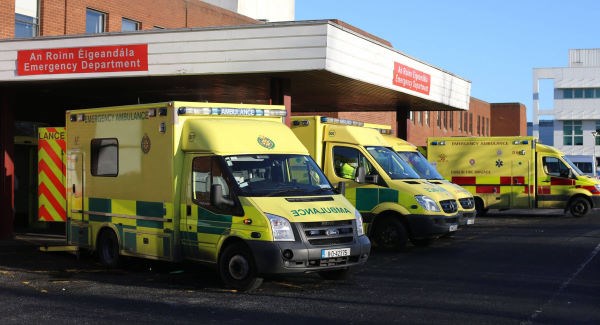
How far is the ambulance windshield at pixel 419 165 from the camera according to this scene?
54.3 ft

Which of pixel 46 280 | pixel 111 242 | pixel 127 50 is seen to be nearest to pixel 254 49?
pixel 127 50

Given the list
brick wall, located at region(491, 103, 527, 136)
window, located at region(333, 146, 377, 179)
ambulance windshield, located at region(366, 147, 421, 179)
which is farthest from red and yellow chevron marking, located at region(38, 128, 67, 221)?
brick wall, located at region(491, 103, 527, 136)

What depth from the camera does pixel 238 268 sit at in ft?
33.1

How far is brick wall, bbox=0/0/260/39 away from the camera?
20.4 metres

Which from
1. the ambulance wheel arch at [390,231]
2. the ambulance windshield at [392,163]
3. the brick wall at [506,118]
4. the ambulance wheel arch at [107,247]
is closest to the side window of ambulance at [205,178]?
the ambulance wheel arch at [107,247]

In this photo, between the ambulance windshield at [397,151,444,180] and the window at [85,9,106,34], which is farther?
the window at [85,9,106,34]

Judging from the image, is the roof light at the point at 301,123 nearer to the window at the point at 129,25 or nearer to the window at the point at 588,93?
the window at the point at 129,25

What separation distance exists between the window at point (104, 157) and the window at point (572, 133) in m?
74.4

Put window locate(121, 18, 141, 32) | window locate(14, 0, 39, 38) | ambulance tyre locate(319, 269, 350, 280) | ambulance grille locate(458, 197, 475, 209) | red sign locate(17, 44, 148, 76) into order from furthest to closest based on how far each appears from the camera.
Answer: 1. window locate(121, 18, 141, 32)
2. window locate(14, 0, 39, 38)
3. ambulance grille locate(458, 197, 475, 209)
4. red sign locate(17, 44, 148, 76)
5. ambulance tyre locate(319, 269, 350, 280)

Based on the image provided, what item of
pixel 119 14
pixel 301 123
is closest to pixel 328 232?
pixel 301 123

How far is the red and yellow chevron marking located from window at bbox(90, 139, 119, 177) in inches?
64.7

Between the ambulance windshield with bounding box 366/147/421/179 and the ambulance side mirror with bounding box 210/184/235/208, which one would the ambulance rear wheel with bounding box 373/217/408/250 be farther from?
the ambulance side mirror with bounding box 210/184/235/208

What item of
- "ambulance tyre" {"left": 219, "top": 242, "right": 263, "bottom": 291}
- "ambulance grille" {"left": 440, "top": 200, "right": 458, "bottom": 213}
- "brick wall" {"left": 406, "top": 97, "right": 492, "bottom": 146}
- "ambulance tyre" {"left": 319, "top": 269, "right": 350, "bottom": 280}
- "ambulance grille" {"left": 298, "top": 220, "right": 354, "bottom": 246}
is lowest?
"ambulance tyre" {"left": 319, "top": 269, "right": 350, "bottom": 280}

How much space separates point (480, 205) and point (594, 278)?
13830mm
